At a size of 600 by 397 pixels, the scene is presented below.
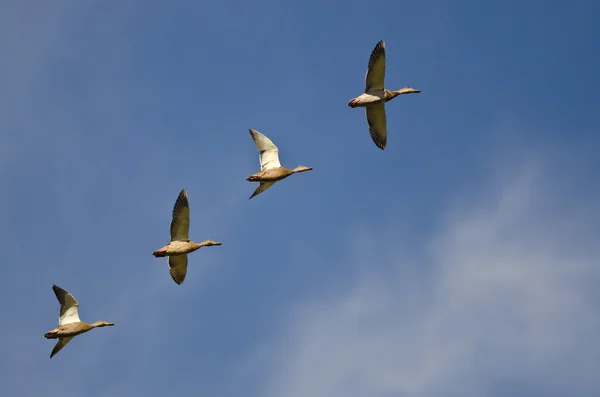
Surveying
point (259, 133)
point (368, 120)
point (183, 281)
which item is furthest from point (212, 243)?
point (368, 120)

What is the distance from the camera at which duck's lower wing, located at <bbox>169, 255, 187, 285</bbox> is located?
193 ft

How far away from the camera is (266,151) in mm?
57719

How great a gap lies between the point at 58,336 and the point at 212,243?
9.04m

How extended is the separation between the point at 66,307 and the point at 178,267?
6.01m

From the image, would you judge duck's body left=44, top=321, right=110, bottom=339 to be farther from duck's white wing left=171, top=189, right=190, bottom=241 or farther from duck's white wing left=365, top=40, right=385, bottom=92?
duck's white wing left=365, top=40, right=385, bottom=92

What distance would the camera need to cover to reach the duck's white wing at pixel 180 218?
5709 cm

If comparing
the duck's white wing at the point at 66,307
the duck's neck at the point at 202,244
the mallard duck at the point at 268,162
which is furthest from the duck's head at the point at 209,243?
the duck's white wing at the point at 66,307

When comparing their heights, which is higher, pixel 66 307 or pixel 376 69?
pixel 376 69

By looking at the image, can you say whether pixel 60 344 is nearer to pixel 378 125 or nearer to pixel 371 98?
pixel 378 125

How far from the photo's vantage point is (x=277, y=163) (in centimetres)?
5769

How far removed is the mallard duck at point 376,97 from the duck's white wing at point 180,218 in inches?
376

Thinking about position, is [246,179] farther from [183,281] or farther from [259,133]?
[183,281]

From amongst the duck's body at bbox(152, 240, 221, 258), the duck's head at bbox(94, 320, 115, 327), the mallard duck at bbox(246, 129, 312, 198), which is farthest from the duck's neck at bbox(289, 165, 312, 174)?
the duck's head at bbox(94, 320, 115, 327)

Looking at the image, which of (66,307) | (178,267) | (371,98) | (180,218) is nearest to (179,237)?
(180,218)
